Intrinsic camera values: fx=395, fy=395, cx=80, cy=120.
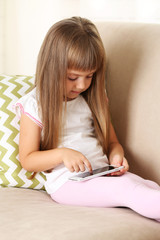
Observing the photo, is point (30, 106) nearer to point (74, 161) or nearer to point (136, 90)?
point (74, 161)

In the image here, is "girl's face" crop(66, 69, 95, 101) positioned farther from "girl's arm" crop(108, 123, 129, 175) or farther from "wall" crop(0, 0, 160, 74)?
"wall" crop(0, 0, 160, 74)

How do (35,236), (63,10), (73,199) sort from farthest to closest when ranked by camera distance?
(63,10) → (73,199) → (35,236)

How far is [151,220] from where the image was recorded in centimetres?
99

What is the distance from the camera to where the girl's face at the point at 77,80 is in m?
1.20

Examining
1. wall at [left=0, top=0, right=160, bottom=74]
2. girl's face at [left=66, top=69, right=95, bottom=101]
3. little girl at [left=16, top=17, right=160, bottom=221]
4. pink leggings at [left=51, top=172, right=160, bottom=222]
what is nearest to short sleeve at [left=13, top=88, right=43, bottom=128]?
little girl at [left=16, top=17, right=160, bottom=221]

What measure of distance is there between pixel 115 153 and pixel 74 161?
0.67 ft

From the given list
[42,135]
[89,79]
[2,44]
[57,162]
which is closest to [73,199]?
[57,162]

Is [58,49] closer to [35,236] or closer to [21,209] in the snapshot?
[21,209]

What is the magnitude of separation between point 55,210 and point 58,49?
486 mm

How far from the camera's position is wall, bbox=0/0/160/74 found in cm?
216

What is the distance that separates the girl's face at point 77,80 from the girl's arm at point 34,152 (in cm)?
16

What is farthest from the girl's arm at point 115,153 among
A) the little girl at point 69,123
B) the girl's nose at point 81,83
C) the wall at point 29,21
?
the wall at point 29,21

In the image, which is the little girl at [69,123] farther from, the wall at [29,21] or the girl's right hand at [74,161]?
the wall at [29,21]

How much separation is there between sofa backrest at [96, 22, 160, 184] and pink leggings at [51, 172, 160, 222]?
0.14 meters
